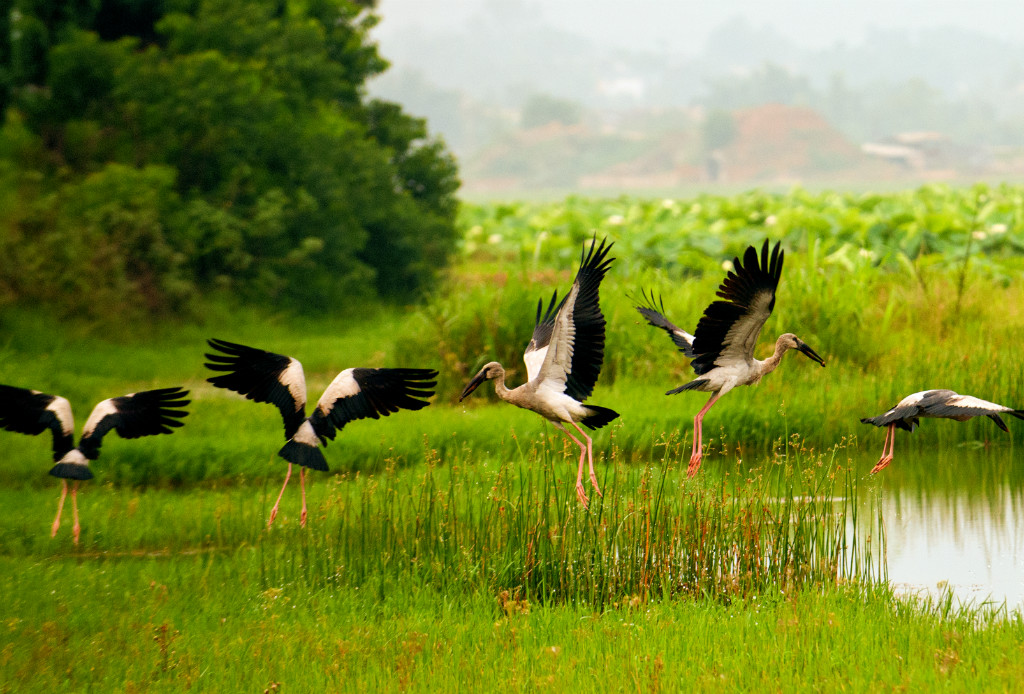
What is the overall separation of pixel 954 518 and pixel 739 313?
3513mm

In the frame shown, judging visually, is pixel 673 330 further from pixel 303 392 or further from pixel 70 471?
pixel 70 471

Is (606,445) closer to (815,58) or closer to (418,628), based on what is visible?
(418,628)

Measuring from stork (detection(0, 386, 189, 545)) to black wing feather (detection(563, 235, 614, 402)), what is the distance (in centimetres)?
204

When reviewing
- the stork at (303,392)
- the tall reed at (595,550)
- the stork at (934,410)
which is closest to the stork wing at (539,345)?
the stork at (303,392)

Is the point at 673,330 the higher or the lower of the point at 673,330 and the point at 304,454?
the higher

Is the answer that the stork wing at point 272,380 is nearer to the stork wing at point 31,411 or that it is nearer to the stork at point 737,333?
the stork wing at point 31,411

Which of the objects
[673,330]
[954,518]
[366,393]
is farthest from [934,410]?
[954,518]

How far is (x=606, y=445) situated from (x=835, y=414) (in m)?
1.80

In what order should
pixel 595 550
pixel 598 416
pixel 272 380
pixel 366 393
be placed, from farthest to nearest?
pixel 595 550 < pixel 272 380 < pixel 366 393 < pixel 598 416

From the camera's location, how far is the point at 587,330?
4.13m

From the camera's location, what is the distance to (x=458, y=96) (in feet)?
360

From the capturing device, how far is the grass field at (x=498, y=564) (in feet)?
15.0

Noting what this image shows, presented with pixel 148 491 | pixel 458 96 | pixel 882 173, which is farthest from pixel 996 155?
pixel 148 491

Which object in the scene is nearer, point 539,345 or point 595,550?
point 539,345
